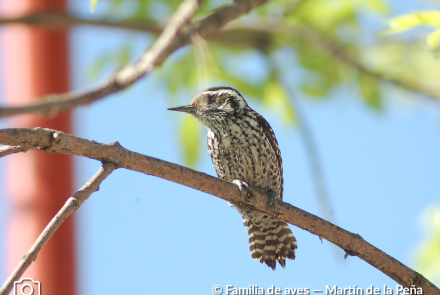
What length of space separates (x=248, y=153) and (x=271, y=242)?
997mm

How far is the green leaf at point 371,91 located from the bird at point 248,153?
41.1 inches

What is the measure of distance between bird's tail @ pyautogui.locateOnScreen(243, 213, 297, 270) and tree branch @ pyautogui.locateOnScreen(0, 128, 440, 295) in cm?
141

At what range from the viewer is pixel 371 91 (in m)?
5.11

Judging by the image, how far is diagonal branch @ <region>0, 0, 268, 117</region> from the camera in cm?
234

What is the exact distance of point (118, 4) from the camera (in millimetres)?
4777

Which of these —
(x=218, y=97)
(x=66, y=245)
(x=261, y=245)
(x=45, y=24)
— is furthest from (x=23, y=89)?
(x=261, y=245)

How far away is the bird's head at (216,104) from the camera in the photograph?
472 centimetres

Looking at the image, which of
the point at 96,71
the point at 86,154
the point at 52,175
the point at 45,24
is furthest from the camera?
the point at 96,71

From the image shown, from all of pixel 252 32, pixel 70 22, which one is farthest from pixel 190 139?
pixel 70 22

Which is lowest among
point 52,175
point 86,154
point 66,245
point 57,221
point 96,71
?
point 57,221

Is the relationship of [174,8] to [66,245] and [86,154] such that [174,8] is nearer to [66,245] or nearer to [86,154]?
[66,245]

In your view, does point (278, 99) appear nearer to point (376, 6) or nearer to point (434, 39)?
point (376, 6)

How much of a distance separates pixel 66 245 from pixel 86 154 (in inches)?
98.2

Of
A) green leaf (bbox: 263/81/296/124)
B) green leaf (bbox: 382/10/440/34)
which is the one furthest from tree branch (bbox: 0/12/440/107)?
green leaf (bbox: 382/10/440/34)
